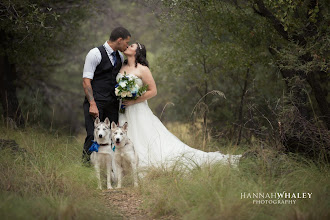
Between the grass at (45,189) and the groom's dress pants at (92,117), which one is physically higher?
the groom's dress pants at (92,117)

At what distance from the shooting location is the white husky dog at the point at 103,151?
672 cm

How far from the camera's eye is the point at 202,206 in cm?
489

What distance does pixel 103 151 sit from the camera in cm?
681

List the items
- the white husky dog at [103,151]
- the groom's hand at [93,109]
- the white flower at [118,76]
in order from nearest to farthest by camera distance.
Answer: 1. the white husky dog at [103,151]
2. the groom's hand at [93,109]
3. the white flower at [118,76]

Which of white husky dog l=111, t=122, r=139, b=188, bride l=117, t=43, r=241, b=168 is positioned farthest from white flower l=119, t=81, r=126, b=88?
white husky dog l=111, t=122, r=139, b=188

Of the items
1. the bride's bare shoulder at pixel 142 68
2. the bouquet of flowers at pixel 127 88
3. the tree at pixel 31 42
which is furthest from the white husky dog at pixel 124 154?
the tree at pixel 31 42

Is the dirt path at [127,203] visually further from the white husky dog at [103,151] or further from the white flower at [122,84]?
the white flower at [122,84]

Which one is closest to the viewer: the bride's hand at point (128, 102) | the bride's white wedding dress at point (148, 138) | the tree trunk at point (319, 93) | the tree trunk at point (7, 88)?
the bride's white wedding dress at point (148, 138)

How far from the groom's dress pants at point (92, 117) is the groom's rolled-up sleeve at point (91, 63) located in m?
0.53

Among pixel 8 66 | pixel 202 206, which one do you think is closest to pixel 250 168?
pixel 202 206

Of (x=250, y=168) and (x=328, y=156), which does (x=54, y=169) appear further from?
(x=328, y=156)

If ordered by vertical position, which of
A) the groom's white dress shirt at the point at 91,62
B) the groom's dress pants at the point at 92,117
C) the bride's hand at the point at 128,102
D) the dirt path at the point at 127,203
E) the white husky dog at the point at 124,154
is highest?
the groom's white dress shirt at the point at 91,62

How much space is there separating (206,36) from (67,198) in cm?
717

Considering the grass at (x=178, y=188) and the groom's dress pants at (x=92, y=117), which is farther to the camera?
the groom's dress pants at (x=92, y=117)
